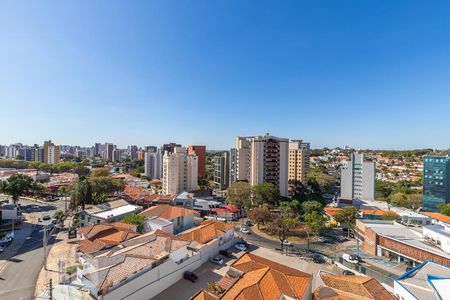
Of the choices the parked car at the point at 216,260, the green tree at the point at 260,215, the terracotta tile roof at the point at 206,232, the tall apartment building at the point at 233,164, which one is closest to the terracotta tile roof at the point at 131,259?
the terracotta tile roof at the point at 206,232

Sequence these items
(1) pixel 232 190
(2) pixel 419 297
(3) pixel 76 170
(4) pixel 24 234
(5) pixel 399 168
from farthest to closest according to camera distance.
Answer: (5) pixel 399 168, (3) pixel 76 170, (1) pixel 232 190, (4) pixel 24 234, (2) pixel 419 297

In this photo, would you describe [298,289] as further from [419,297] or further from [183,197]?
[183,197]

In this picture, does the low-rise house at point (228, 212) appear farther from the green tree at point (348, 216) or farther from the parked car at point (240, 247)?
the green tree at point (348, 216)

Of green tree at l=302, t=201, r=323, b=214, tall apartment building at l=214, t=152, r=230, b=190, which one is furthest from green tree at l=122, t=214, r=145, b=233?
tall apartment building at l=214, t=152, r=230, b=190

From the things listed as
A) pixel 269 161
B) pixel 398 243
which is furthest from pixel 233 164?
pixel 398 243

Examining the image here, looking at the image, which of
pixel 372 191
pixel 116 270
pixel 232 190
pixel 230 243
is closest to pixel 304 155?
pixel 372 191

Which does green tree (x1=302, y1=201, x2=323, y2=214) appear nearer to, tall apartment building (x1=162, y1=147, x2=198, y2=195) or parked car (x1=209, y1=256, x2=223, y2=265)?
parked car (x1=209, y1=256, x2=223, y2=265)
